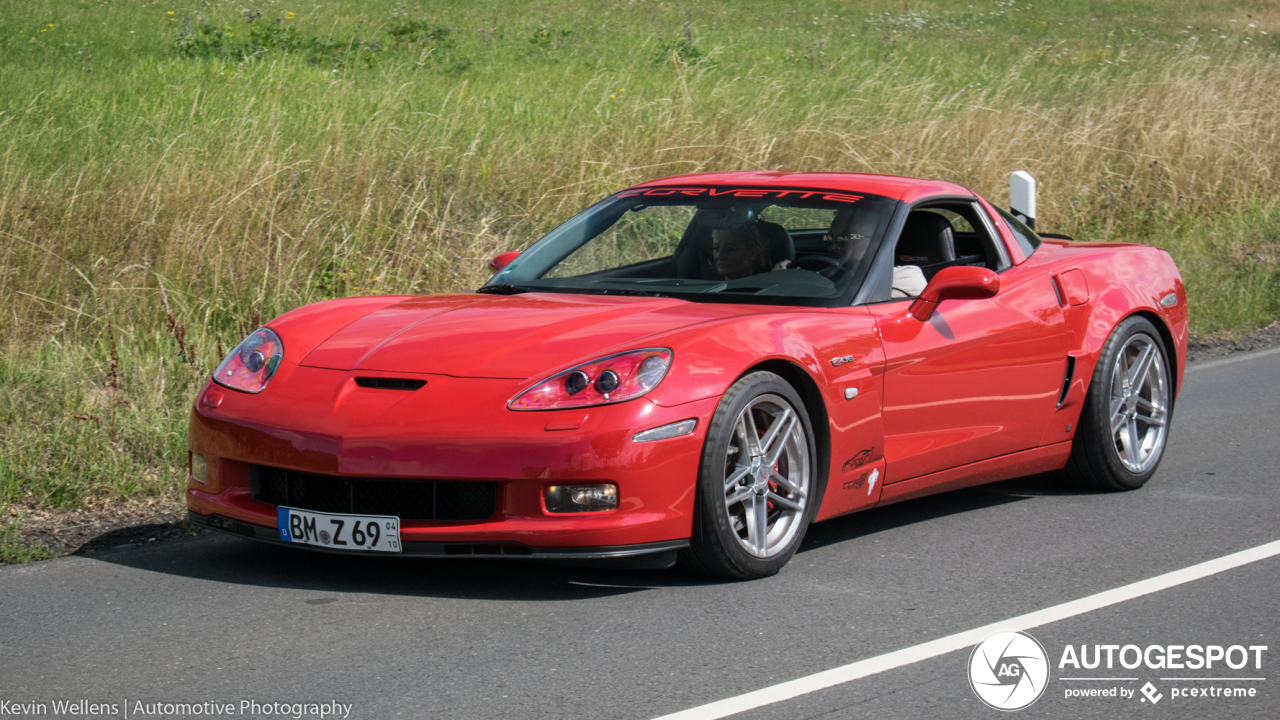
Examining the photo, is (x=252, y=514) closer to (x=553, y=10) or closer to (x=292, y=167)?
(x=292, y=167)

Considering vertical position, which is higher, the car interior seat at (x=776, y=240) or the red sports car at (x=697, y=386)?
the car interior seat at (x=776, y=240)

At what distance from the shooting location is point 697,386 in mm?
4488

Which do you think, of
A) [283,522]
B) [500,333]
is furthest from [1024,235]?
[283,522]

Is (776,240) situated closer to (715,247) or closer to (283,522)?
(715,247)

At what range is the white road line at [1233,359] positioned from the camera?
9.68 m

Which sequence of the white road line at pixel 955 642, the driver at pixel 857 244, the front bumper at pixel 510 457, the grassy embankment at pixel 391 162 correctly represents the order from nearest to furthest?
the white road line at pixel 955 642, the front bumper at pixel 510 457, the driver at pixel 857 244, the grassy embankment at pixel 391 162

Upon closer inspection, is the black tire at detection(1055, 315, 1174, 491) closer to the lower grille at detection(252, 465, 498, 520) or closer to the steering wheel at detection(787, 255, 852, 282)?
the steering wheel at detection(787, 255, 852, 282)

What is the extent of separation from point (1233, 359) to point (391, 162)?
6133 millimetres

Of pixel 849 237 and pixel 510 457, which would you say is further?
pixel 849 237

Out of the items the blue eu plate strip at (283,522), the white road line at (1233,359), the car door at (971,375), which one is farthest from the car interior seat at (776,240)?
the white road line at (1233,359)

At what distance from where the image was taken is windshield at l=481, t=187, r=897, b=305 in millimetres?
5488

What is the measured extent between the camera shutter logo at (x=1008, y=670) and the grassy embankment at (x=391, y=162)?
3354mm

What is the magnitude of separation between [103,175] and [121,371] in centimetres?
Result: 229

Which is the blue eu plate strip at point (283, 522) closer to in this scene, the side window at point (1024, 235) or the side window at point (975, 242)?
the side window at point (975, 242)
